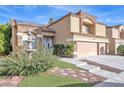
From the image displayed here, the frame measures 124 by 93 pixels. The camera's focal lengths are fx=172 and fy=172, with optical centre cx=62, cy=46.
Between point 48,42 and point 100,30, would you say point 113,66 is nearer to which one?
point 48,42

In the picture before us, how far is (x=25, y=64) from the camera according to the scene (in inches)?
395

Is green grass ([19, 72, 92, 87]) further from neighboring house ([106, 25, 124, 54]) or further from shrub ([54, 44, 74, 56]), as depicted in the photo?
neighboring house ([106, 25, 124, 54])

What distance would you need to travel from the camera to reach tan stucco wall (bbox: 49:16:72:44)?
2001 centimetres

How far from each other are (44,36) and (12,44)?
3948 mm

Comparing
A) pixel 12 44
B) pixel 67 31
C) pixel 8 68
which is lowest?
pixel 8 68

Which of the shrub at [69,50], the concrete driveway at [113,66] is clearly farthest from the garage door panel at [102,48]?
the shrub at [69,50]

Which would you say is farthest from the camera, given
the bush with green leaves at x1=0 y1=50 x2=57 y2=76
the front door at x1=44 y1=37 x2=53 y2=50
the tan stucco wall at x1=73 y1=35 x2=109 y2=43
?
the front door at x1=44 y1=37 x2=53 y2=50

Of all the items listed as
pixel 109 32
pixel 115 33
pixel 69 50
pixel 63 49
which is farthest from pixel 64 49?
pixel 115 33

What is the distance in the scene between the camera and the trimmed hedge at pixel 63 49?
18.7 metres

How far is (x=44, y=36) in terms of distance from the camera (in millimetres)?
21297

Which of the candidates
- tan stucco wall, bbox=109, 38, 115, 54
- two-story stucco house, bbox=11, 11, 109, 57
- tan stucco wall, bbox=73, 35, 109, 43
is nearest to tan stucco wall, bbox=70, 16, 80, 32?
two-story stucco house, bbox=11, 11, 109, 57

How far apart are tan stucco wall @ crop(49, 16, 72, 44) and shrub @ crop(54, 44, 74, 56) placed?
0.79 metres
